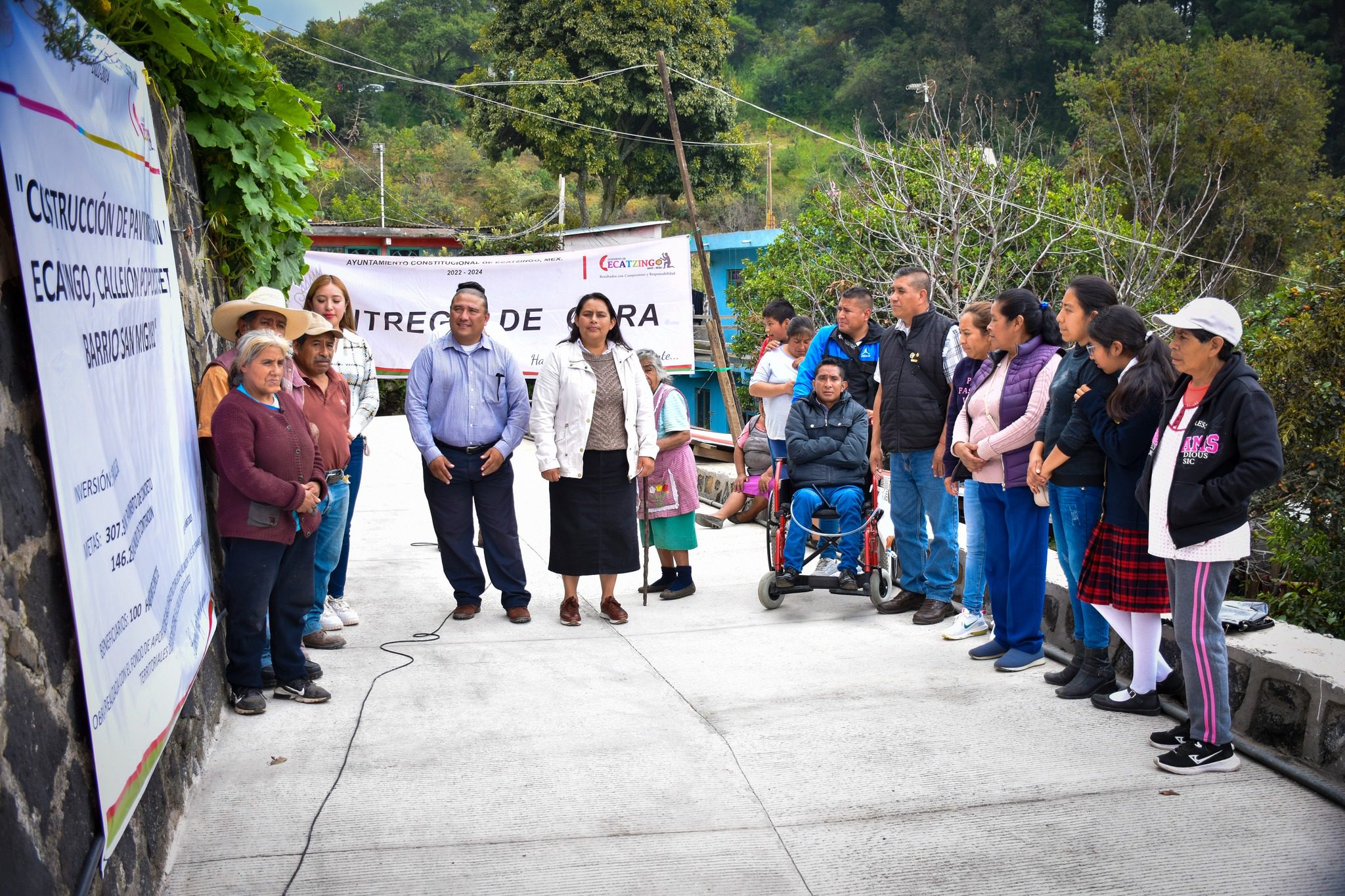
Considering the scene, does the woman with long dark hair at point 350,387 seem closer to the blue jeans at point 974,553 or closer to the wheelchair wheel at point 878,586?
the wheelchair wheel at point 878,586

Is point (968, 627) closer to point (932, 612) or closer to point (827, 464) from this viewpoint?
point (932, 612)

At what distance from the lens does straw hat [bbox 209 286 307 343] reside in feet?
15.5

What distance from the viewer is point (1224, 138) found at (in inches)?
988

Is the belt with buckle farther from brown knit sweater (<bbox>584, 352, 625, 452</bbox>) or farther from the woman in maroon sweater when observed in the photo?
the woman in maroon sweater

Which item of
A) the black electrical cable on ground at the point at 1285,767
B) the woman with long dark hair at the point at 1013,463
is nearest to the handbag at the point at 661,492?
the woman with long dark hair at the point at 1013,463

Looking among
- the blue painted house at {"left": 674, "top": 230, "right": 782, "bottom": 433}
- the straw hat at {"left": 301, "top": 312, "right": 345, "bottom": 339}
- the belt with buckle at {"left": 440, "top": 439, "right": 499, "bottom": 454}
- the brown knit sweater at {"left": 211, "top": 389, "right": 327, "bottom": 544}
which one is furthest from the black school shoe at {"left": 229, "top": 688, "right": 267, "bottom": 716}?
the blue painted house at {"left": 674, "top": 230, "right": 782, "bottom": 433}

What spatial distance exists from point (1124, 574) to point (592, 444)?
2937mm

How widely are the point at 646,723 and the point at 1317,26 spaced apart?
37.4 meters

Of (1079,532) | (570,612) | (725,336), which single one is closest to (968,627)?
(1079,532)

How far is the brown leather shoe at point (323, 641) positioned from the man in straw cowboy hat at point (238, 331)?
130 cm

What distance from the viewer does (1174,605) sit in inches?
157

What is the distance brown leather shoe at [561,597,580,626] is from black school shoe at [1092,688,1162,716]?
9.44 feet

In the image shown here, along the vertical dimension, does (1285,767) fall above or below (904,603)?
above

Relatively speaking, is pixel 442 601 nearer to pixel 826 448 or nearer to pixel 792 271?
pixel 826 448
